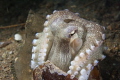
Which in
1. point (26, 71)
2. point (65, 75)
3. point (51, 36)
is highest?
point (51, 36)

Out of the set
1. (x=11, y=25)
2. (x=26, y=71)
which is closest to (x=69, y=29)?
(x=26, y=71)

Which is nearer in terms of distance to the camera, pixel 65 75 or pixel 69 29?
pixel 65 75

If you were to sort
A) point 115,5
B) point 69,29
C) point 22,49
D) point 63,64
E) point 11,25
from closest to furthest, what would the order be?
point 69,29, point 63,64, point 22,49, point 11,25, point 115,5

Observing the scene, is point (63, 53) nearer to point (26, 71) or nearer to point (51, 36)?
point (51, 36)

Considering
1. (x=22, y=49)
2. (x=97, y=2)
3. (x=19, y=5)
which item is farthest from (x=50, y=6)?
(x=22, y=49)

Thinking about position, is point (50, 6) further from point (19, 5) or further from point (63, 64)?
point (63, 64)

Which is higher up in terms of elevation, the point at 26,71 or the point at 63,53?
the point at 63,53

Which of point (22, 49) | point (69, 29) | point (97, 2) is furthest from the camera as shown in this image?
point (97, 2)
